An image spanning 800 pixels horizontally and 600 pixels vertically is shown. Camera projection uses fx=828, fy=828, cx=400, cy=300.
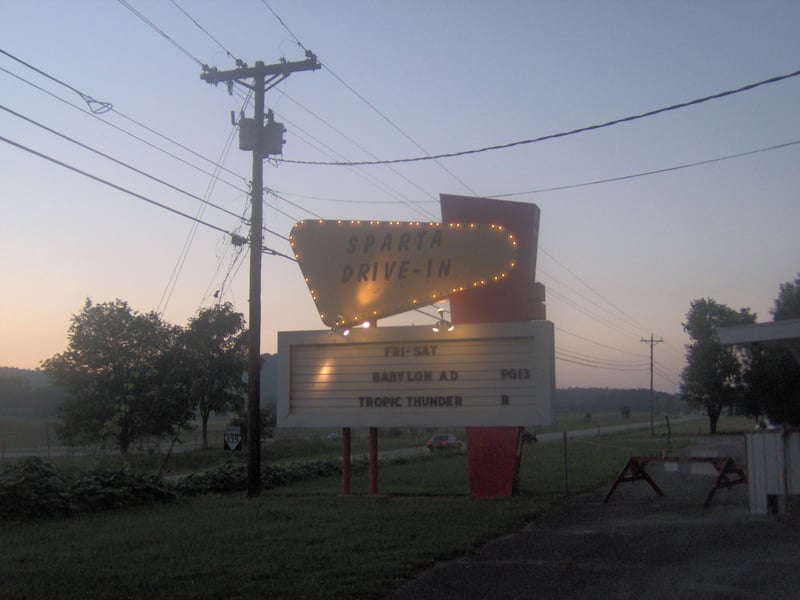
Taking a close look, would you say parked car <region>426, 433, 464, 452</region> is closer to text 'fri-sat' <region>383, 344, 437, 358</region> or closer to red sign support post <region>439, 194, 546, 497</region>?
red sign support post <region>439, 194, 546, 497</region>

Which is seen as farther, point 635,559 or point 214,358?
point 214,358

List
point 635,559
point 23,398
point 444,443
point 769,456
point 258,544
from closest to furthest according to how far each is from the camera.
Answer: point 635,559, point 258,544, point 769,456, point 444,443, point 23,398

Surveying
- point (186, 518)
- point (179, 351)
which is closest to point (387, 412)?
point (186, 518)

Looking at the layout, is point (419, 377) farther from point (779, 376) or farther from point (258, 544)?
point (779, 376)

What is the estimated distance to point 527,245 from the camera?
56.1 feet

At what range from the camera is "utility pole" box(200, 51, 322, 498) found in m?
17.1

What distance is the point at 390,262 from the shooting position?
611 inches

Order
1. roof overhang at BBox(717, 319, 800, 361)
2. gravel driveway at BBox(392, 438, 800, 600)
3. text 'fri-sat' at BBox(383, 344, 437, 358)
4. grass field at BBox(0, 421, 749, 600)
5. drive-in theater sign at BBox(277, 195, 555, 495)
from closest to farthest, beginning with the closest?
gravel driveway at BBox(392, 438, 800, 600), grass field at BBox(0, 421, 749, 600), roof overhang at BBox(717, 319, 800, 361), drive-in theater sign at BBox(277, 195, 555, 495), text 'fri-sat' at BBox(383, 344, 437, 358)

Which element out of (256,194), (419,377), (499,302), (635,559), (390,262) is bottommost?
(635,559)

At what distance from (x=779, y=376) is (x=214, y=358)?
25286 millimetres

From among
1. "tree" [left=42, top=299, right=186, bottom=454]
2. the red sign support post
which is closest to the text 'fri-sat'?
the red sign support post

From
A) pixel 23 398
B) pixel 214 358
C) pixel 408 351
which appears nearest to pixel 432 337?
pixel 408 351

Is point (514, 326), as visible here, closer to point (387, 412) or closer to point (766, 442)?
point (387, 412)

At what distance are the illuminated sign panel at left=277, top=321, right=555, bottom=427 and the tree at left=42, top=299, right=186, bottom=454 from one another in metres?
8.27
